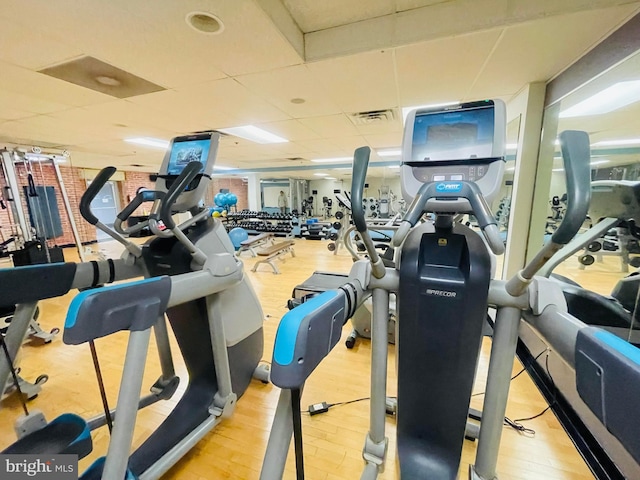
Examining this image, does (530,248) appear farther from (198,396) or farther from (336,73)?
(198,396)

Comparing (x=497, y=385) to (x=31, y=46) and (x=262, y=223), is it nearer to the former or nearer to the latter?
(x=31, y=46)

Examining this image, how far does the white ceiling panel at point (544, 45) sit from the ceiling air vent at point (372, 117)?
1.20m

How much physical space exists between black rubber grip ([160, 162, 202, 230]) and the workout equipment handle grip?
1252mm

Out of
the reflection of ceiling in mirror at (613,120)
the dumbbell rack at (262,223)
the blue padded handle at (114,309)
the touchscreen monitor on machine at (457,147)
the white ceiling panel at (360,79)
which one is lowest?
the dumbbell rack at (262,223)

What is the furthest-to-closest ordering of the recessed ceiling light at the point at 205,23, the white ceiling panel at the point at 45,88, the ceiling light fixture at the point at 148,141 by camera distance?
the ceiling light fixture at the point at 148,141 → the white ceiling panel at the point at 45,88 → the recessed ceiling light at the point at 205,23

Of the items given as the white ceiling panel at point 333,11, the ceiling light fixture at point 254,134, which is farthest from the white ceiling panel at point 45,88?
the white ceiling panel at point 333,11

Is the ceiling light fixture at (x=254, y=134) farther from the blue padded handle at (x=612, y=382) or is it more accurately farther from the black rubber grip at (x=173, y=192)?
the blue padded handle at (x=612, y=382)

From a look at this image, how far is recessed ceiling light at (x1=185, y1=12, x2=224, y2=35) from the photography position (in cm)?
164

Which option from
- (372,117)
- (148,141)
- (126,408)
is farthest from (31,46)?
(148,141)

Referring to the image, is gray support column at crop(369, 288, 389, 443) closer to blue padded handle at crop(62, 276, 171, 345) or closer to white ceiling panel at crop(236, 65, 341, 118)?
blue padded handle at crop(62, 276, 171, 345)

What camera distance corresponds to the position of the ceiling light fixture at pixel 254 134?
4.43 m

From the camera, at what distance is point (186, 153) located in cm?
159

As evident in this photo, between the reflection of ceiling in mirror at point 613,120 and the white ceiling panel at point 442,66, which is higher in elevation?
the white ceiling panel at point 442,66

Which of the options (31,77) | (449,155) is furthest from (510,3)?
(31,77)
